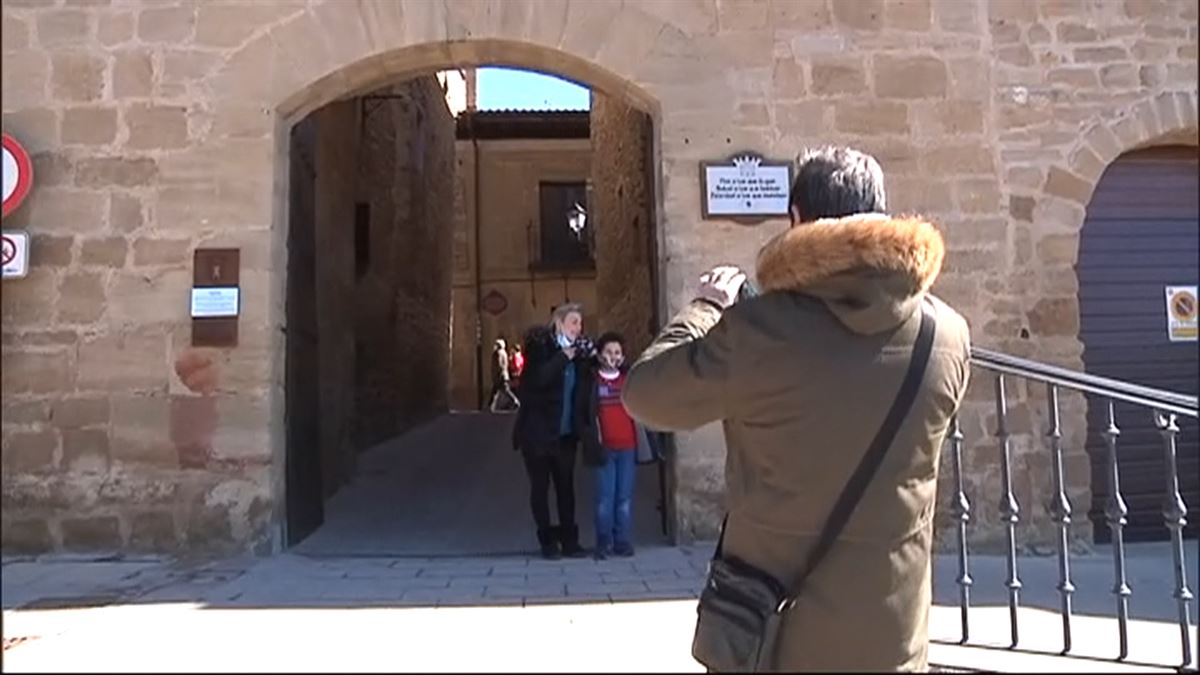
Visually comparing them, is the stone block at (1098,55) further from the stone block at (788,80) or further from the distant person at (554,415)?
the distant person at (554,415)

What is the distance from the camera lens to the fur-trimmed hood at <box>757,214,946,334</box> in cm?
186

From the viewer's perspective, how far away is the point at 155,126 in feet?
17.6

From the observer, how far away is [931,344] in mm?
1936

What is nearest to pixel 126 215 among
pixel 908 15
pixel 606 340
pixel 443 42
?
pixel 443 42

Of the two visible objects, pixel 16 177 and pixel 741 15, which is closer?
pixel 16 177

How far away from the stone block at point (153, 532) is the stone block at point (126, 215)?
4.60ft

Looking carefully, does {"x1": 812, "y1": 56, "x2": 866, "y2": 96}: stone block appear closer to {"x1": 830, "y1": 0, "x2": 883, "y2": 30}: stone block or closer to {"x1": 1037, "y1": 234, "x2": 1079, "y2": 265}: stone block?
{"x1": 830, "y1": 0, "x2": 883, "y2": 30}: stone block

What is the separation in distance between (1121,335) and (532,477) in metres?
3.27

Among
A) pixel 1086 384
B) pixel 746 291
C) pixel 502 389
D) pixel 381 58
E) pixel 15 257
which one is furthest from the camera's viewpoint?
pixel 502 389

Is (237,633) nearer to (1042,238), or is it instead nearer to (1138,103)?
(1042,238)

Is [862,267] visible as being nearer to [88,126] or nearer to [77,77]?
[88,126]

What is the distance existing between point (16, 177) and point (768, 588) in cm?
479

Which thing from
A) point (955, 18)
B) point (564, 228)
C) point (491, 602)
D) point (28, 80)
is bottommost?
point (491, 602)

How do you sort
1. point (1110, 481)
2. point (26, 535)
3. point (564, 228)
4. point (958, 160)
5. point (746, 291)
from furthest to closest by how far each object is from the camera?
point (564, 228) → point (958, 160) → point (26, 535) → point (1110, 481) → point (746, 291)
